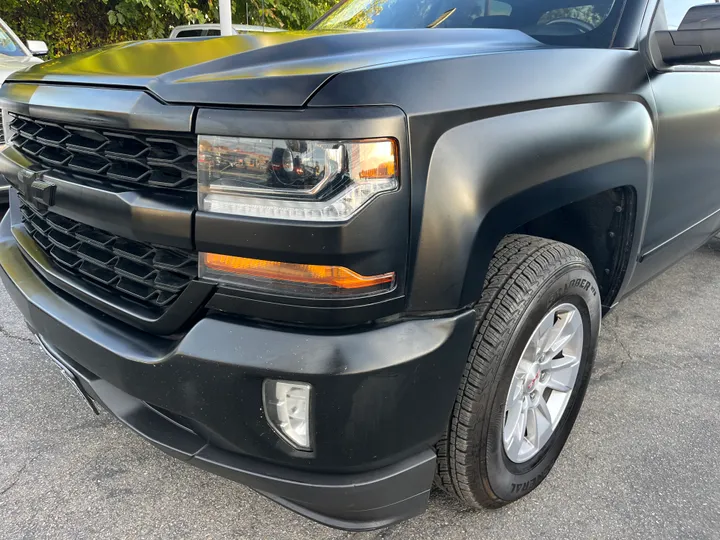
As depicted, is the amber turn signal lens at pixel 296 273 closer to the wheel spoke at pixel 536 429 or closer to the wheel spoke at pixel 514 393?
the wheel spoke at pixel 514 393

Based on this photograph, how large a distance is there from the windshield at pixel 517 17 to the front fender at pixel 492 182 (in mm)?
433

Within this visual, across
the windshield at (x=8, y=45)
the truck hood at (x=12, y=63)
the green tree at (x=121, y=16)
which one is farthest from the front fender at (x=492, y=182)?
the green tree at (x=121, y=16)

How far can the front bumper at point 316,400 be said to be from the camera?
51.1 inches

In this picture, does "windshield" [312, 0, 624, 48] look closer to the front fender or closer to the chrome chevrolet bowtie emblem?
the front fender

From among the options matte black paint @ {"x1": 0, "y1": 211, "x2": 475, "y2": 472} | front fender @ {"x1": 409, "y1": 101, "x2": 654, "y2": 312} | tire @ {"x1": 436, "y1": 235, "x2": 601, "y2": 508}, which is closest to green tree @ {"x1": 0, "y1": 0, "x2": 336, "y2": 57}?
front fender @ {"x1": 409, "y1": 101, "x2": 654, "y2": 312}

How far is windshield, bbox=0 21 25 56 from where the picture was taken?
5.35m

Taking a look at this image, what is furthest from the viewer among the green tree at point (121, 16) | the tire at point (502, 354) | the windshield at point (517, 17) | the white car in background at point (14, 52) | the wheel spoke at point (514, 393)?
the green tree at point (121, 16)

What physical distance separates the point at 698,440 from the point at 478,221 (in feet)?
5.41

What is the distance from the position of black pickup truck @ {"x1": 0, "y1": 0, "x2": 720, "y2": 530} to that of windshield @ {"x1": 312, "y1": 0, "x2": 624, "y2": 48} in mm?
194

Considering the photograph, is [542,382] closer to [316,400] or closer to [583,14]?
[316,400]

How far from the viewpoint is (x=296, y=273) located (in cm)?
131

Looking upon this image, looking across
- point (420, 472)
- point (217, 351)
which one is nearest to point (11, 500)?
point (217, 351)

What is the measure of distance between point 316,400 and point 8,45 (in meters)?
5.82

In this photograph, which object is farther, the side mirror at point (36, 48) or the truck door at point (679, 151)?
the side mirror at point (36, 48)
